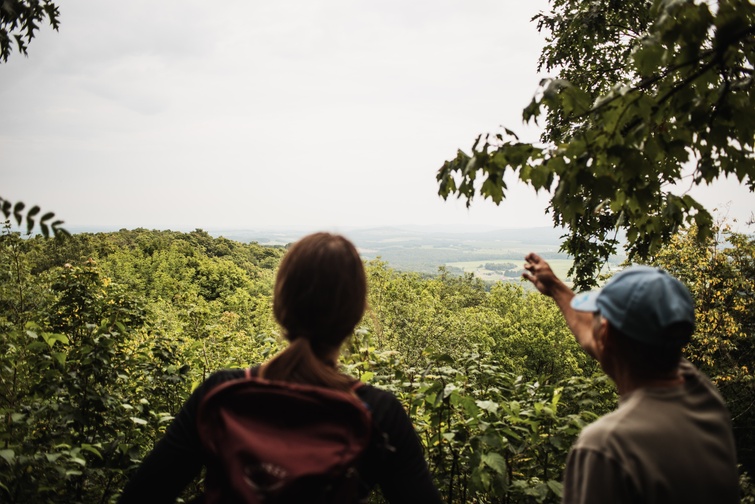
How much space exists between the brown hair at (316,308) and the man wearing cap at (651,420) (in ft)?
2.36

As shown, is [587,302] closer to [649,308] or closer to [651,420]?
[649,308]

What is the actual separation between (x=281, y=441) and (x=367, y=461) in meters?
0.28

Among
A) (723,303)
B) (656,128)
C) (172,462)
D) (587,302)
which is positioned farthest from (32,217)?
(723,303)

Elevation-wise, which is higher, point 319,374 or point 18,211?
point 18,211

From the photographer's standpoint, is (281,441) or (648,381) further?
(648,381)

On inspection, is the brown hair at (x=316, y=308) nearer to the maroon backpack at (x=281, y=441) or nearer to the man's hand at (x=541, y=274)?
the maroon backpack at (x=281, y=441)

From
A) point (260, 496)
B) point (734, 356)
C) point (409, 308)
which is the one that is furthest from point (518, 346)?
point (260, 496)

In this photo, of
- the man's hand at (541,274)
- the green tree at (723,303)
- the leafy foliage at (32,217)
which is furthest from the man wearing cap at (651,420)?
the green tree at (723,303)

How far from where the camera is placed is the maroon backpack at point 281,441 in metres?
1.00

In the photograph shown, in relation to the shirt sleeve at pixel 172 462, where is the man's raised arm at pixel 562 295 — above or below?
above

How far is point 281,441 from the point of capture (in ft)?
3.37

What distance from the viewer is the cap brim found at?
1.50 meters

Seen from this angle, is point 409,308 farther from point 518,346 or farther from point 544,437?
point 544,437

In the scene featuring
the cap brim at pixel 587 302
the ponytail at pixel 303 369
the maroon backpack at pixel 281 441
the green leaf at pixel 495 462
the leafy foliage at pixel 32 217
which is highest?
the leafy foliage at pixel 32 217
